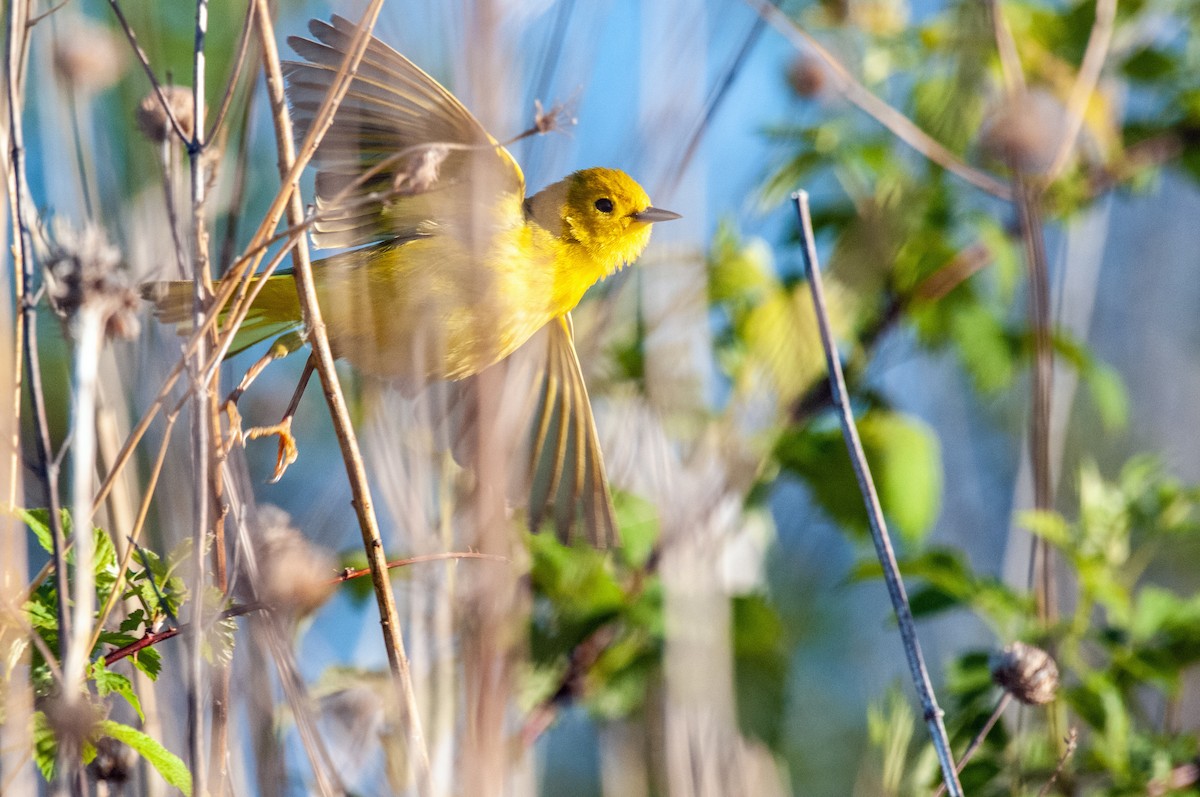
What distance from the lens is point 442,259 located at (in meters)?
1.62

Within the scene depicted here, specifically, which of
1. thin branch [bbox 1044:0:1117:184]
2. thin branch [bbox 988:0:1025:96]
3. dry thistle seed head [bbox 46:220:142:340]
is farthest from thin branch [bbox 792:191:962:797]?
thin branch [bbox 1044:0:1117:184]

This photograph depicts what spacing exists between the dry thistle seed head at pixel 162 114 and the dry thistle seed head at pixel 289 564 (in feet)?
1.62

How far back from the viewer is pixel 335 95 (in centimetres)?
109

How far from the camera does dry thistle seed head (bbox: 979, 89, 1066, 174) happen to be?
2.21m

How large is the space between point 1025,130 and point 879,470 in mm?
749

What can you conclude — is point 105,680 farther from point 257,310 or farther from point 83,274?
Answer: point 257,310

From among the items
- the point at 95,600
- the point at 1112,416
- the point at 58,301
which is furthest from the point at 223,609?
the point at 1112,416

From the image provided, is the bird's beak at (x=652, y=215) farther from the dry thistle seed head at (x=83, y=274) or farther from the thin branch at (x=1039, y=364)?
the dry thistle seed head at (x=83, y=274)

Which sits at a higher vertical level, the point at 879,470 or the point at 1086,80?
the point at 1086,80

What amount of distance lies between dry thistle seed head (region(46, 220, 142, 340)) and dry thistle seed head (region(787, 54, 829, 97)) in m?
1.87

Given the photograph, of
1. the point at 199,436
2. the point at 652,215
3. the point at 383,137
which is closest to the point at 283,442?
the point at 383,137

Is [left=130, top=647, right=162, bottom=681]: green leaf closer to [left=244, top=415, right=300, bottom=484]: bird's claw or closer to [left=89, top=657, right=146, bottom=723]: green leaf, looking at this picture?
[left=89, top=657, right=146, bottom=723]: green leaf

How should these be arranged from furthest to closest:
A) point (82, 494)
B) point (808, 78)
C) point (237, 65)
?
1. point (808, 78)
2. point (237, 65)
3. point (82, 494)

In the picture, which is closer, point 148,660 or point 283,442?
point 148,660
